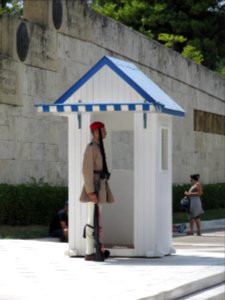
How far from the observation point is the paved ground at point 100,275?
394 inches

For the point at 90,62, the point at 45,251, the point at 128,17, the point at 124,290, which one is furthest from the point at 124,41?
the point at 128,17

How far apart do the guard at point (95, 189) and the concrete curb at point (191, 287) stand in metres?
2.08

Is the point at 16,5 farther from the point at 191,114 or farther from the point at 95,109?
the point at 95,109

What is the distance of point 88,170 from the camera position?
13.9m

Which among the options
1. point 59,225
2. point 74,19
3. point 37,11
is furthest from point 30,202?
point 74,19

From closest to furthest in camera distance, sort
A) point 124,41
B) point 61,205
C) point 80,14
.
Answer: point 61,205
point 80,14
point 124,41

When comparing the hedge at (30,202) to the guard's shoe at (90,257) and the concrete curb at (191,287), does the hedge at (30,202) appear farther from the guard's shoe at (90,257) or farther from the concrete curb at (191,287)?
the concrete curb at (191,287)

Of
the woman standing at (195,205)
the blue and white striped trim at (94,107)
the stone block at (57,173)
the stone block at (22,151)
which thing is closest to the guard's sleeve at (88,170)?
the blue and white striped trim at (94,107)

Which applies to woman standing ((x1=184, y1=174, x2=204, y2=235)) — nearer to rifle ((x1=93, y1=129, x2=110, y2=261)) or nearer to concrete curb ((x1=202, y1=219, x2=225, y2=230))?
concrete curb ((x1=202, y1=219, x2=225, y2=230))

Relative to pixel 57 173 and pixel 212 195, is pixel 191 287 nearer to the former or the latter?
pixel 57 173

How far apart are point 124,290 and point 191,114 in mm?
26057

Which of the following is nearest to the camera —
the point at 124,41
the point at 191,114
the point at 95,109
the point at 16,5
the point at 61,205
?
the point at 95,109

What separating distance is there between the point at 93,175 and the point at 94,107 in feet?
3.43

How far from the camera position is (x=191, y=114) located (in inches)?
1421
